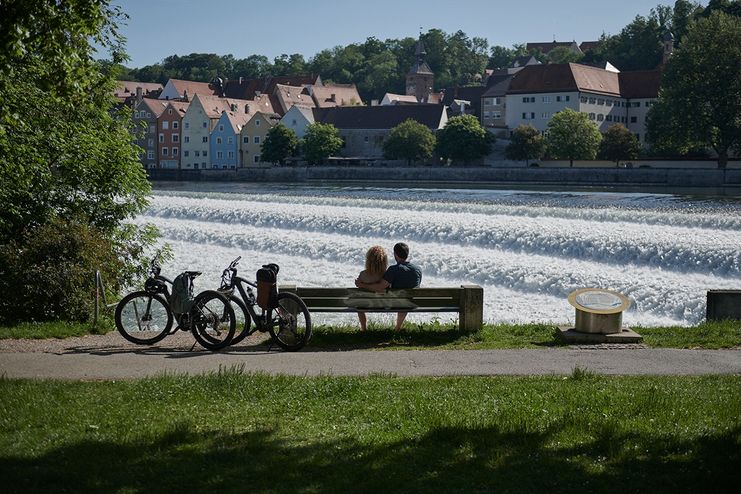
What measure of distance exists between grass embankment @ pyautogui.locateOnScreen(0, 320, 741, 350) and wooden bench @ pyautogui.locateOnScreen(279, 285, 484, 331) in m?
0.29

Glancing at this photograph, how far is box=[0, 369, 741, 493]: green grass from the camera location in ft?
18.7

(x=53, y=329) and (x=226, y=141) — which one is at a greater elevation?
(x=226, y=141)

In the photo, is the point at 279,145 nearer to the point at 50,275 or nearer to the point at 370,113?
the point at 370,113

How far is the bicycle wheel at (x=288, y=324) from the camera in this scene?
10.5 meters

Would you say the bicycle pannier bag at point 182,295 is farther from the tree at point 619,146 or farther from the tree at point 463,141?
the tree at point 463,141

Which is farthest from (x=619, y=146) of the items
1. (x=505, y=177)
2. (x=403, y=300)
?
(x=403, y=300)

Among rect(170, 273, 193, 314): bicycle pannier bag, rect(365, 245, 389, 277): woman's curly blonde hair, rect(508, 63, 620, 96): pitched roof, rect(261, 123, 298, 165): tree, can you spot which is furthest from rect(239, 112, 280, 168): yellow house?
rect(170, 273, 193, 314): bicycle pannier bag

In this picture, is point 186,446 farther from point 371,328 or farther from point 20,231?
point 20,231

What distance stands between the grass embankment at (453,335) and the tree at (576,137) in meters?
67.7

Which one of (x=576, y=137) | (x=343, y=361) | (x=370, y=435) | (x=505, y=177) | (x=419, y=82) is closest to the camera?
(x=370, y=435)

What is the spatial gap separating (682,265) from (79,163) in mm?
13202

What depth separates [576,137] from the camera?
256 ft

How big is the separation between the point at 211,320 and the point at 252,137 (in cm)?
9807

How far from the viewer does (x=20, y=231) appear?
15148 mm
